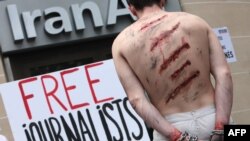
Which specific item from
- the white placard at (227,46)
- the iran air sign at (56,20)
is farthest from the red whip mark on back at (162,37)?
the iran air sign at (56,20)

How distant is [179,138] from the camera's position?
296 centimetres

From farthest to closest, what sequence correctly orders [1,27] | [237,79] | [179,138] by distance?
[237,79] → [1,27] → [179,138]

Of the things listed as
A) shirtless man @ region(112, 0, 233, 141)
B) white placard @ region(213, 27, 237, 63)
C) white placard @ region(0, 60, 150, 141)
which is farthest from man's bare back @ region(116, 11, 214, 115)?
white placard @ region(213, 27, 237, 63)

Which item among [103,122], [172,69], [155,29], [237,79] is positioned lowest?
[237,79]

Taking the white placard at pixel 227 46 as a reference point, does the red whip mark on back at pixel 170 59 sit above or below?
above

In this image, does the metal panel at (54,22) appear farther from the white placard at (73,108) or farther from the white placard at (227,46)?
the white placard at (73,108)

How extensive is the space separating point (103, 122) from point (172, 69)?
7.39 ft

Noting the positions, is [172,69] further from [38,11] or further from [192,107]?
[38,11]

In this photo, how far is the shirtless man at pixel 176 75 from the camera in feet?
9.93

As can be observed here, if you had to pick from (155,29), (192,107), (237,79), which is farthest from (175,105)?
(237,79)

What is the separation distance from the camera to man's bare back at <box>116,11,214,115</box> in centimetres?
307

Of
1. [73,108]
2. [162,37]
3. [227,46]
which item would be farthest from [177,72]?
[227,46]

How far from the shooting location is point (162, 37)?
10.2 ft

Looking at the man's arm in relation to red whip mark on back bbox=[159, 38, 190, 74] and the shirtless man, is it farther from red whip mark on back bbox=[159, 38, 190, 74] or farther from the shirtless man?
red whip mark on back bbox=[159, 38, 190, 74]
